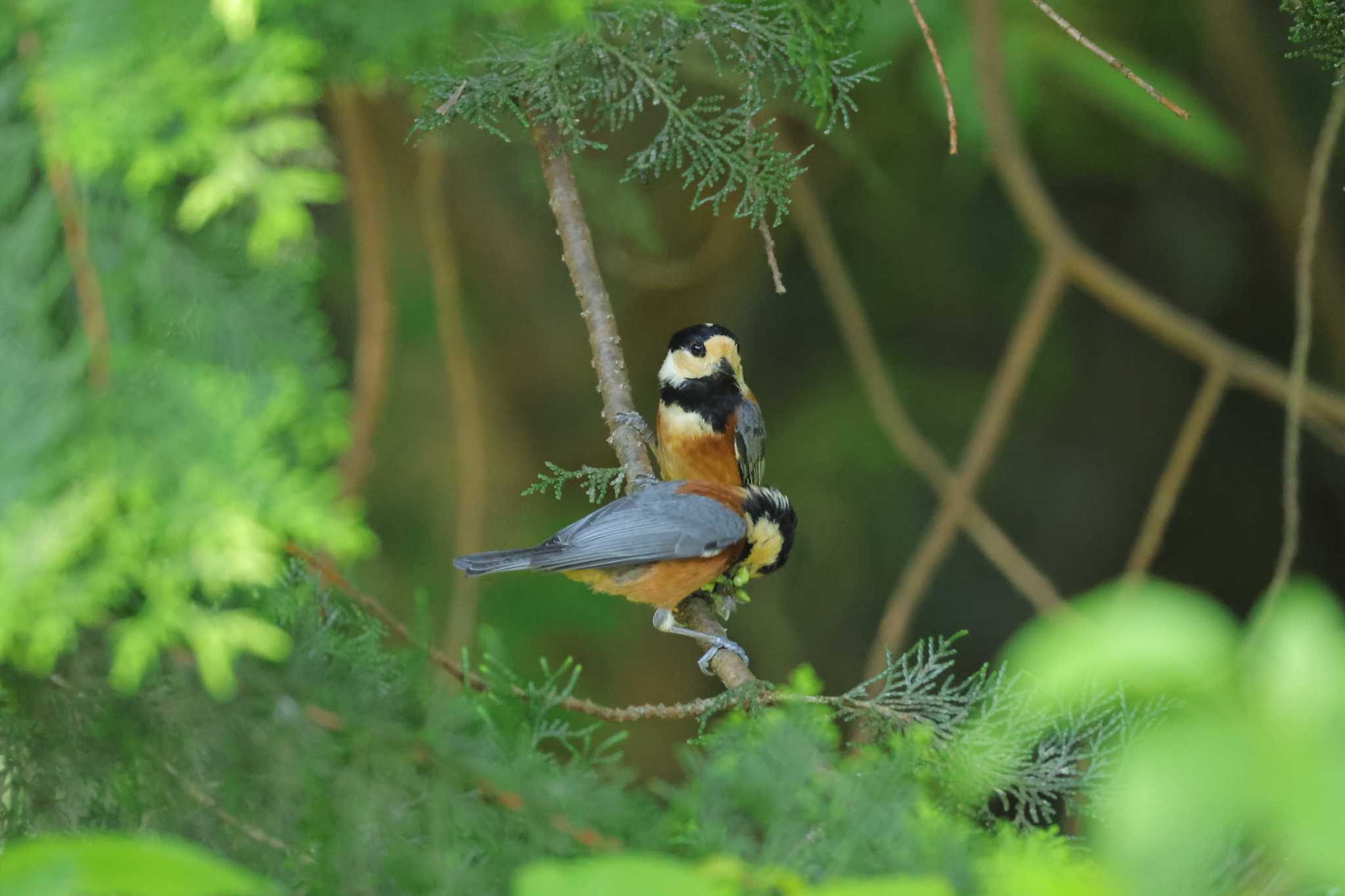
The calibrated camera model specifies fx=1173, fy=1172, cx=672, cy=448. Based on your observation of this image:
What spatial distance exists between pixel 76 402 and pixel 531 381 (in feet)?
10.7

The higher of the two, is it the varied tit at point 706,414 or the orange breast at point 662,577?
the varied tit at point 706,414

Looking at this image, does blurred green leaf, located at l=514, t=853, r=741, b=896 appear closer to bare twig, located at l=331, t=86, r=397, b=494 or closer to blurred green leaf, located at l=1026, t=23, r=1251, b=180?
bare twig, located at l=331, t=86, r=397, b=494

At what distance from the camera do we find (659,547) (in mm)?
2422

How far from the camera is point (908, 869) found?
0.98 m

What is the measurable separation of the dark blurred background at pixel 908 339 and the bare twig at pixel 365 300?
12.3 inches

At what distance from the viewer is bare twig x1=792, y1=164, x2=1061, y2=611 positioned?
2.94m

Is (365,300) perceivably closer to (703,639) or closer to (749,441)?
(749,441)

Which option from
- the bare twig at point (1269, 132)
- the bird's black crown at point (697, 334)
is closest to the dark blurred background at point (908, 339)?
the bare twig at point (1269, 132)

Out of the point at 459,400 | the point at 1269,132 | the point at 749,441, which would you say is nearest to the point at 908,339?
the point at 1269,132

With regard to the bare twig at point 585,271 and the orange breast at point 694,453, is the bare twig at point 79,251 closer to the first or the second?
the bare twig at point 585,271

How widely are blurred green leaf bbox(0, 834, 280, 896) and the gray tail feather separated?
156 centimetres

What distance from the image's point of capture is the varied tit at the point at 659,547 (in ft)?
7.94

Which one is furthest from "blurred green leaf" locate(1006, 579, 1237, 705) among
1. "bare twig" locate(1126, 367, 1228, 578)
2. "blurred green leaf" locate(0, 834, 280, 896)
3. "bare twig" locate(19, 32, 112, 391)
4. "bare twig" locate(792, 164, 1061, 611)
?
"bare twig" locate(1126, 367, 1228, 578)

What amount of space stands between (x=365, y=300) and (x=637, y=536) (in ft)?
3.71
